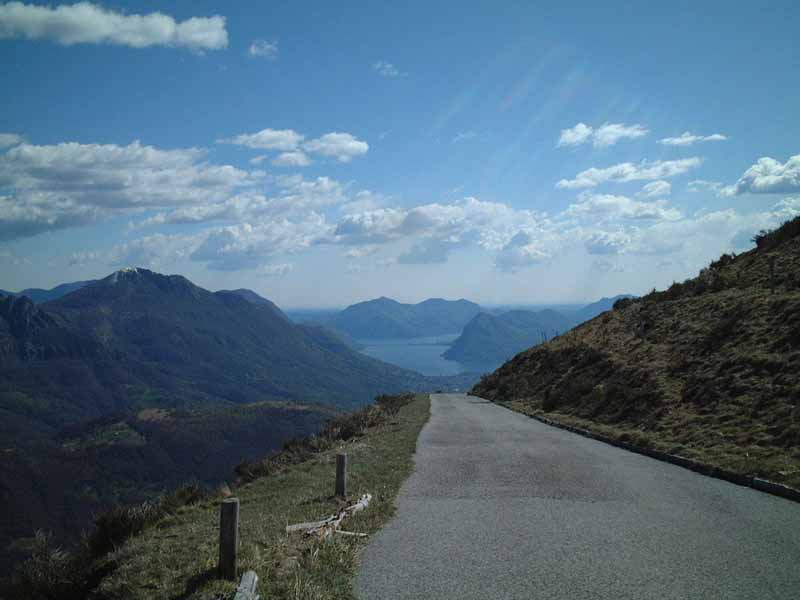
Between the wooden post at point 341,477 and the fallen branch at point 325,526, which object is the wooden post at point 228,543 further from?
the wooden post at point 341,477

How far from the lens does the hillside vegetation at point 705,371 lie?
14.3m

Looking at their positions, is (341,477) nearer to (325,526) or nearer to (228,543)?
(325,526)

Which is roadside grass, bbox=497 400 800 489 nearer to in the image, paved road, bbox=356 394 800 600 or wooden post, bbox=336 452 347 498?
paved road, bbox=356 394 800 600

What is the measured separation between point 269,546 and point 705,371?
17.5m

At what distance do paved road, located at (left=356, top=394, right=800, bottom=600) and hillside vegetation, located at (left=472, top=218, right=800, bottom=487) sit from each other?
6.42ft

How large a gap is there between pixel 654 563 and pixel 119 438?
179391 millimetres

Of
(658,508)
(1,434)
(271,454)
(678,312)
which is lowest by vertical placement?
(1,434)

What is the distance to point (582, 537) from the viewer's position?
8422mm

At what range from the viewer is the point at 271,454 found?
19.4m

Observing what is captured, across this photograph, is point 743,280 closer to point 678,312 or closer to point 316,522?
point 678,312

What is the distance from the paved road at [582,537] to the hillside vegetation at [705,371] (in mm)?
1958

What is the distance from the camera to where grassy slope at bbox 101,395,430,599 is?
21.5 feet

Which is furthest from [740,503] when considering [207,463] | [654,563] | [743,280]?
[207,463]

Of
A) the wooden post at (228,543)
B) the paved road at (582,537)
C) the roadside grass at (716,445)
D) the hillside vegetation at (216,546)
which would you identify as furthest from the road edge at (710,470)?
the wooden post at (228,543)
